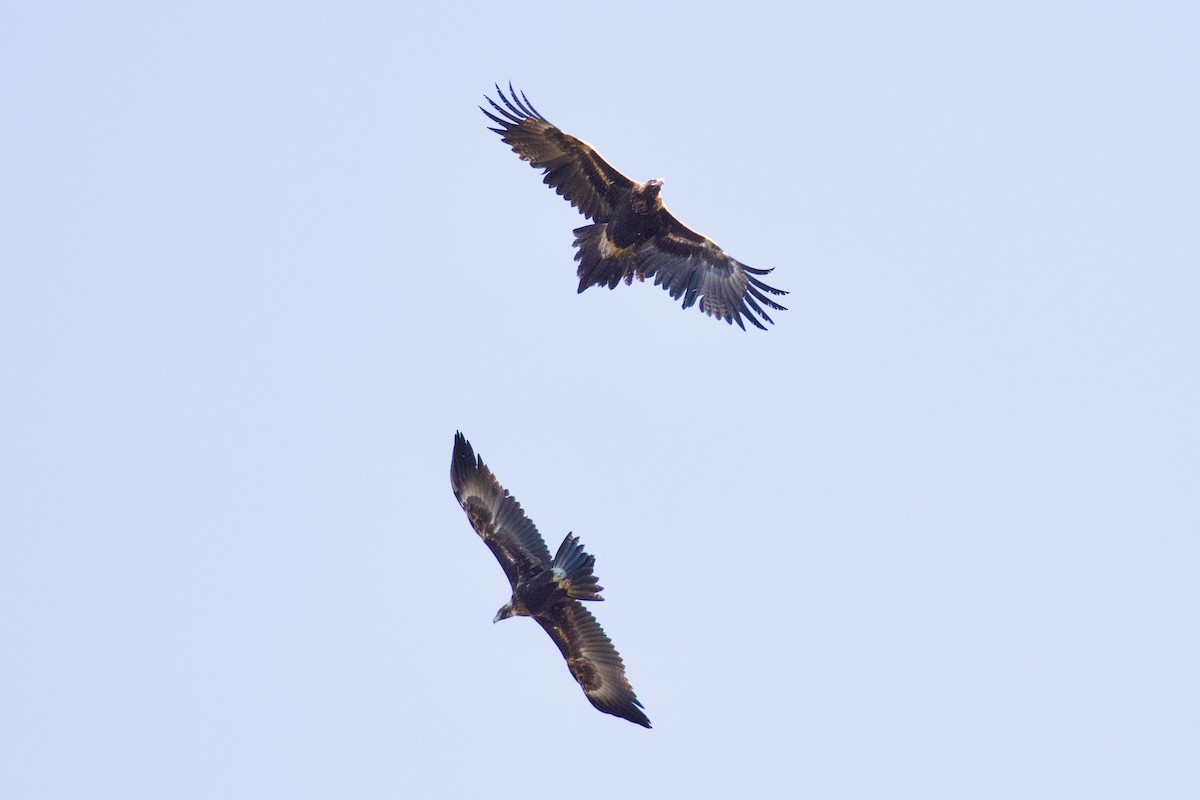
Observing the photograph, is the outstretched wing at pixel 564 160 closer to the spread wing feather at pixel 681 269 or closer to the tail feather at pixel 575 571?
the spread wing feather at pixel 681 269

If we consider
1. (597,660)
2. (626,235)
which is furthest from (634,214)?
(597,660)

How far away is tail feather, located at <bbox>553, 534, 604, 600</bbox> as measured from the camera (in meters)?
18.2

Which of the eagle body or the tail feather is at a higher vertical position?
the eagle body

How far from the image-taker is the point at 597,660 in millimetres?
19531

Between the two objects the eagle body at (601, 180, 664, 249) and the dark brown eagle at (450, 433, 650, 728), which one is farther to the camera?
the eagle body at (601, 180, 664, 249)

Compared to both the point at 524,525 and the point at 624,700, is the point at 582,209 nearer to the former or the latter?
the point at 524,525

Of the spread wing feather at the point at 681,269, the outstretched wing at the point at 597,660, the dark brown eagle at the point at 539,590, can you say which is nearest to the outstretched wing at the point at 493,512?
the dark brown eagle at the point at 539,590

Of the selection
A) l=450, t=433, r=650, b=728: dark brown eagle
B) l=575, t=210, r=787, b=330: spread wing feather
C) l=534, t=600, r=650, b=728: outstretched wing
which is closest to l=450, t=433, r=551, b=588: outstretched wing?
l=450, t=433, r=650, b=728: dark brown eagle

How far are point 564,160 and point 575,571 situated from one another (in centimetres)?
544

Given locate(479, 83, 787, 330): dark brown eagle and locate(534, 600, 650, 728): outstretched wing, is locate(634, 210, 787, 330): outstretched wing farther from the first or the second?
locate(534, 600, 650, 728): outstretched wing

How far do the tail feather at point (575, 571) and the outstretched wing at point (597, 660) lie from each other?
35.0 inches

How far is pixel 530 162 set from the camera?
2056 centimetres

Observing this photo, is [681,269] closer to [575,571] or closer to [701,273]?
[701,273]

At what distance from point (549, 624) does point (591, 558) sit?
1559mm
